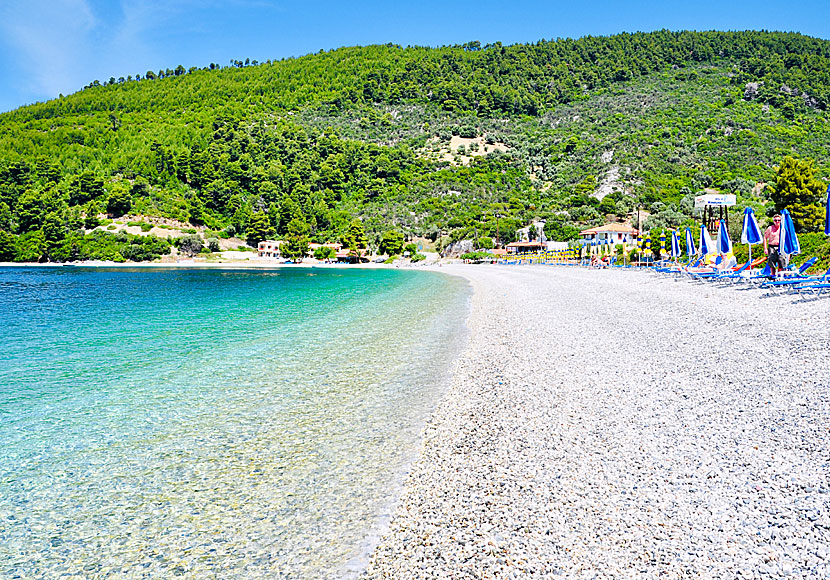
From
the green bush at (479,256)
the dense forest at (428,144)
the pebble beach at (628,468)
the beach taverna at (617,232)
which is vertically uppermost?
the dense forest at (428,144)

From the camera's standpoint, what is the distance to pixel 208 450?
173 inches

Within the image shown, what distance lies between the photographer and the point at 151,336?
10.8 m

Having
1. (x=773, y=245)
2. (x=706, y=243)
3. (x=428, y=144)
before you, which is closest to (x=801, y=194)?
(x=706, y=243)

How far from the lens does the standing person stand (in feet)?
41.8

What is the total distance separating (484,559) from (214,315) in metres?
13.3

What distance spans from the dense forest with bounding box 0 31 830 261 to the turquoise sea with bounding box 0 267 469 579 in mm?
40061

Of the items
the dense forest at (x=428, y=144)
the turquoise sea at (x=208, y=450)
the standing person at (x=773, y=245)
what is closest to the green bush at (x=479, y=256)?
the dense forest at (x=428, y=144)

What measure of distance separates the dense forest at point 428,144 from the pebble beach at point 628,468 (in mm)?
38371

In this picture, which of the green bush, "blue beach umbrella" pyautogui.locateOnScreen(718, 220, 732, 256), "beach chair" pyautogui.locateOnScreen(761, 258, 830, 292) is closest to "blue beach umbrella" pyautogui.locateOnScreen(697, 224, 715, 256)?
"blue beach umbrella" pyautogui.locateOnScreen(718, 220, 732, 256)

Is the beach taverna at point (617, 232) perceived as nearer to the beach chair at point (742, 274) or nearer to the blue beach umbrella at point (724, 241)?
the blue beach umbrella at point (724, 241)

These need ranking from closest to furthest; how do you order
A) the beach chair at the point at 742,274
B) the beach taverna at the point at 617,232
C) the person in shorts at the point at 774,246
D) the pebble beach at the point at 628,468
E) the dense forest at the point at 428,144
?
the pebble beach at the point at 628,468 → the person in shorts at the point at 774,246 → the beach chair at the point at 742,274 → the beach taverna at the point at 617,232 → the dense forest at the point at 428,144

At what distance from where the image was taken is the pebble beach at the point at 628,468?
8.04 feet

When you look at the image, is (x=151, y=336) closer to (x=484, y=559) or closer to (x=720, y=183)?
(x=484, y=559)

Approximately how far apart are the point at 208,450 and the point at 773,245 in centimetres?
1402
